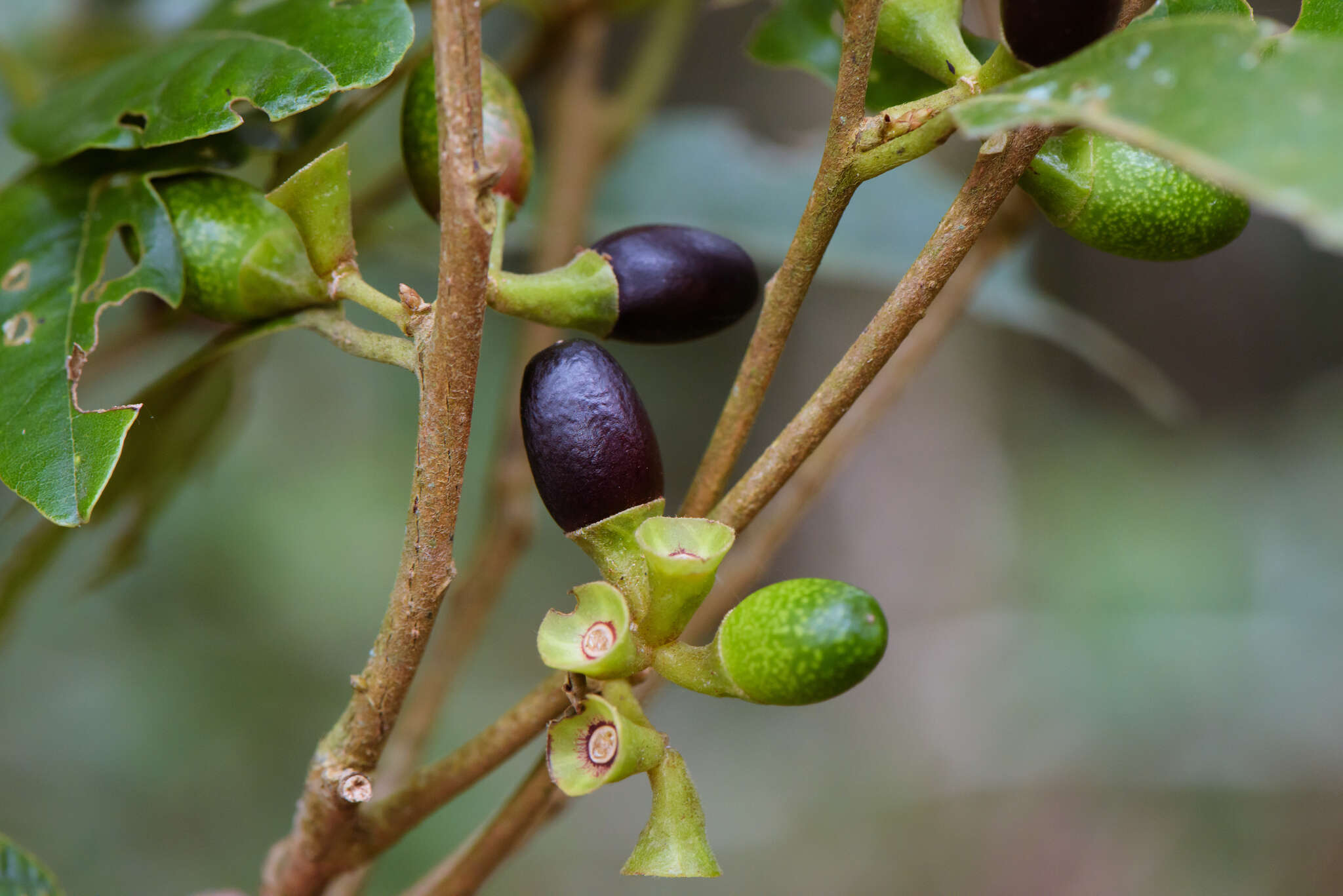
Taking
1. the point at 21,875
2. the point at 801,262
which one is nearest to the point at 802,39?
the point at 801,262

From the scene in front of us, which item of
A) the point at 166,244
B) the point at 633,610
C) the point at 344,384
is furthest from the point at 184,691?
the point at 633,610

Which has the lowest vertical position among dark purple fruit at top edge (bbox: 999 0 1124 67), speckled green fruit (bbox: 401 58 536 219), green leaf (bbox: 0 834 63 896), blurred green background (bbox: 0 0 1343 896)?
blurred green background (bbox: 0 0 1343 896)

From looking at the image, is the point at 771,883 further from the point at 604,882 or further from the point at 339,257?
the point at 339,257

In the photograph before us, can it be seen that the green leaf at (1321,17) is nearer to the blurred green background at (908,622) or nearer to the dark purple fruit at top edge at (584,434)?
the dark purple fruit at top edge at (584,434)

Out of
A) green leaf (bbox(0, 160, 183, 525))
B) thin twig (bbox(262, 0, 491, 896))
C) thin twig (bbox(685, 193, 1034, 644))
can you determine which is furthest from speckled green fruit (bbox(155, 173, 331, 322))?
thin twig (bbox(685, 193, 1034, 644))

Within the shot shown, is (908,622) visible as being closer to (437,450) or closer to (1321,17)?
(1321,17)

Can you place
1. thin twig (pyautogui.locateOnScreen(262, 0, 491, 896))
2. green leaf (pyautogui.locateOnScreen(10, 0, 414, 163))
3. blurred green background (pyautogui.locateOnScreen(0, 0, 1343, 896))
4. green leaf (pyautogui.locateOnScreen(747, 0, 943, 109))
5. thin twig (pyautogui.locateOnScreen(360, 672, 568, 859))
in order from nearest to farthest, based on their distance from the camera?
thin twig (pyautogui.locateOnScreen(262, 0, 491, 896)) < thin twig (pyautogui.locateOnScreen(360, 672, 568, 859)) < green leaf (pyautogui.locateOnScreen(10, 0, 414, 163)) < green leaf (pyautogui.locateOnScreen(747, 0, 943, 109)) < blurred green background (pyautogui.locateOnScreen(0, 0, 1343, 896))

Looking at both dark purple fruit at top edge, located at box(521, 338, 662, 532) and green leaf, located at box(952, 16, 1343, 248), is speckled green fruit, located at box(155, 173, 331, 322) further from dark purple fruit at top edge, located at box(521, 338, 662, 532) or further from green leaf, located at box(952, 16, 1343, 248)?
green leaf, located at box(952, 16, 1343, 248)
